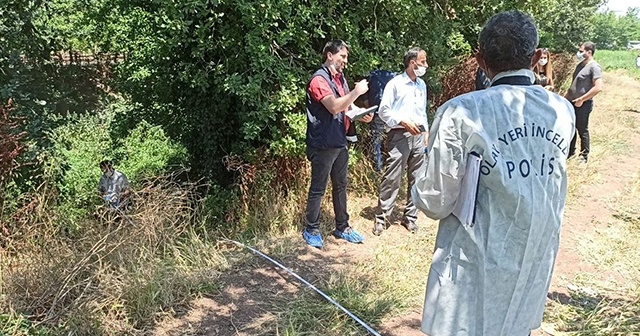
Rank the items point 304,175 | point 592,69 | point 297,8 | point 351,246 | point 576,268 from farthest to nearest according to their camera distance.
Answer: point 592,69 < point 304,175 < point 297,8 < point 351,246 < point 576,268

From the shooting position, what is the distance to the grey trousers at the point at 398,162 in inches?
206

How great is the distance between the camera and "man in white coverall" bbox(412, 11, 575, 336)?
1.90 metres

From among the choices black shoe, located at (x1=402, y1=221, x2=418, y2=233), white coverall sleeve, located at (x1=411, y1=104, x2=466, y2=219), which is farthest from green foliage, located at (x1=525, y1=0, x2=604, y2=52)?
white coverall sleeve, located at (x1=411, y1=104, x2=466, y2=219)

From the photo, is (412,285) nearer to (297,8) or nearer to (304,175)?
(304,175)

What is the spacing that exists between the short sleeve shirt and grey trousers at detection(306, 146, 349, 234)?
4.34 metres

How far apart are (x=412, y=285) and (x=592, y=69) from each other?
16.3 ft

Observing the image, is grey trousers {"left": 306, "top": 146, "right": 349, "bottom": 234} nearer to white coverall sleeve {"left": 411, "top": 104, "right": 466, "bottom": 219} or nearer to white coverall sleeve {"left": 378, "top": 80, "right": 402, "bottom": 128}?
white coverall sleeve {"left": 378, "top": 80, "right": 402, "bottom": 128}

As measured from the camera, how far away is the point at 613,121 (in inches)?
462

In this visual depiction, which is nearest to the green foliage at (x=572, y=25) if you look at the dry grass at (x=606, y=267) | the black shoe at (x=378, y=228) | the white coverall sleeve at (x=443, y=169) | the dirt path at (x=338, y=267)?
the dry grass at (x=606, y=267)

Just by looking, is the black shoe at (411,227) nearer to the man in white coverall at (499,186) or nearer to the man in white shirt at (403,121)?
the man in white shirt at (403,121)

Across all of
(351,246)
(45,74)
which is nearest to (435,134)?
(351,246)

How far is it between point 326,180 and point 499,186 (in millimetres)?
3121

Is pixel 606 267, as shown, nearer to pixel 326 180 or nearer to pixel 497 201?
pixel 326 180

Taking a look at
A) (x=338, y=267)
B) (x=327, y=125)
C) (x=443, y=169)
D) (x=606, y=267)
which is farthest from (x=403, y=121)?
(x=443, y=169)
